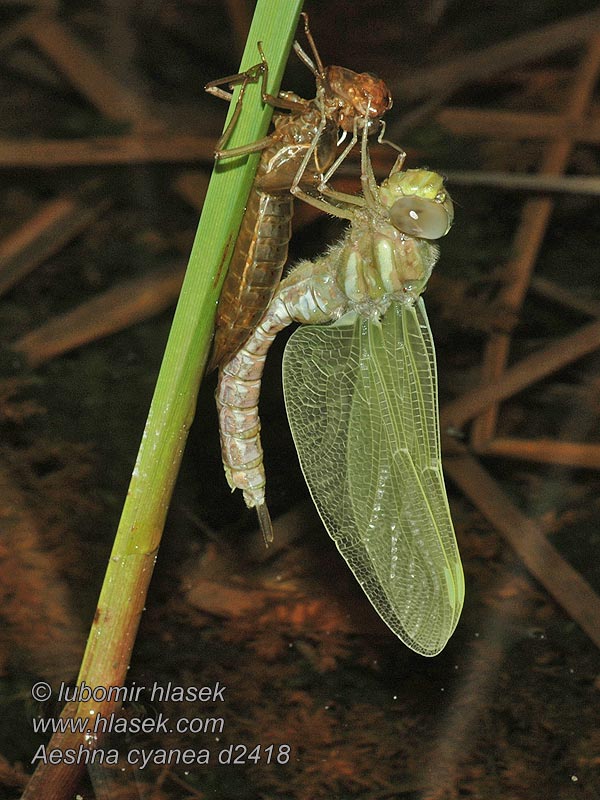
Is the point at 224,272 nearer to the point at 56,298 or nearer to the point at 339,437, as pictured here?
the point at 339,437

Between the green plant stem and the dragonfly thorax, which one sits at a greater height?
the dragonfly thorax

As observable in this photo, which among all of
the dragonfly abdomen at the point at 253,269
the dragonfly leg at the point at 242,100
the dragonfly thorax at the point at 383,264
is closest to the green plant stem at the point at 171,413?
the dragonfly leg at the point at 242,100

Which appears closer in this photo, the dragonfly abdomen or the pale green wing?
the dragonfly abdomen

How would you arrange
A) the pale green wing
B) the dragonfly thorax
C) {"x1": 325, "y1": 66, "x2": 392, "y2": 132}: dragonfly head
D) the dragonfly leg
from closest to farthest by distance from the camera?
the dragonfly leg
{"x1": 325, "y1": 66, "x2": 392, "y2": 132}: dragonfly head
the dragonfly thorax
the pale green wing

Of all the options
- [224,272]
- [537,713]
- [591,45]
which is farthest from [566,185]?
[224,272]

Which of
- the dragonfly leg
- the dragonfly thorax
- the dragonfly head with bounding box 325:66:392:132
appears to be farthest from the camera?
the dragonfly thorax

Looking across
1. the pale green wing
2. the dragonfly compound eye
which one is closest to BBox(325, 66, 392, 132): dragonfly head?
the dragonfly compound eye

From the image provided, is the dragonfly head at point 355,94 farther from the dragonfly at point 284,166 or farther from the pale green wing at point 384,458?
the pale green wing at point 384,458

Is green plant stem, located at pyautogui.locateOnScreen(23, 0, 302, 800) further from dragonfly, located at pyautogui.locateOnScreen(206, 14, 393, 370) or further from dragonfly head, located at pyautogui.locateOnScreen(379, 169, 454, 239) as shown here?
dragonfly head, located at pyautogui.locateOnScreen(379, 169, 454, 239)
